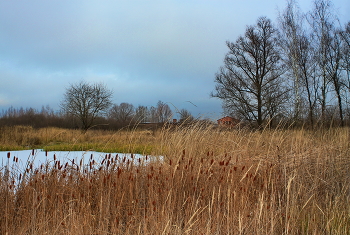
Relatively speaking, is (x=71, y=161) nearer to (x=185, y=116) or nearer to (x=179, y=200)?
(x=179, y=200)

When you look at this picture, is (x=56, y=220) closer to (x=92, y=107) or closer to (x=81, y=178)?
(x=81, y=178)

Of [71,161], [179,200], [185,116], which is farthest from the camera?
[185,116]

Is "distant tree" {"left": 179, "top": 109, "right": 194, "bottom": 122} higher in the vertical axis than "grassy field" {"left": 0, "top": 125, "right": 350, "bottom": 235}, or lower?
higher

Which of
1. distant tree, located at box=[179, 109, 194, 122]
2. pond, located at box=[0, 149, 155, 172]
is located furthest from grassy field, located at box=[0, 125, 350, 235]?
distant tree, located at box=[179, 109, 194, 122]

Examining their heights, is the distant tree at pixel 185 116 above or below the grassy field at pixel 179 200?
above

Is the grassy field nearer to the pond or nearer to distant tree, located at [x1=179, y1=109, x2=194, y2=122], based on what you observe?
the pond

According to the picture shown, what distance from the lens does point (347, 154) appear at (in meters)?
4.25

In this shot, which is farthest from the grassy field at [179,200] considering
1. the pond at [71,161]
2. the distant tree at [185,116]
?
the distant tree at [185,116]

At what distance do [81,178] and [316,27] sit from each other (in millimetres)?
15884

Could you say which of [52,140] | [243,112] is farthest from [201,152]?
[243,112]

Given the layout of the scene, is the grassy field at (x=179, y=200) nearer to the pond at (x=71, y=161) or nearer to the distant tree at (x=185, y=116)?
the pond at (x=71, y=161)

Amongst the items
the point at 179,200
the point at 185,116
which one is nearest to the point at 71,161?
the point at 179,200

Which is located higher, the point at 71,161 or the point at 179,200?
the point at 71,161

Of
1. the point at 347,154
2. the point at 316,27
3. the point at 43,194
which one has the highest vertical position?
the point at 316,27
